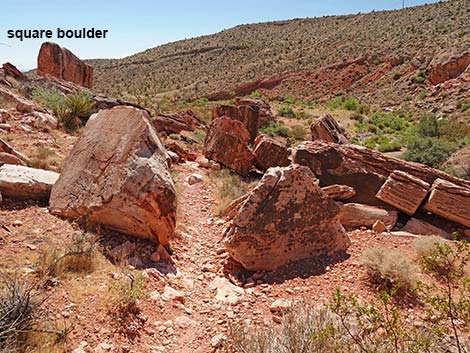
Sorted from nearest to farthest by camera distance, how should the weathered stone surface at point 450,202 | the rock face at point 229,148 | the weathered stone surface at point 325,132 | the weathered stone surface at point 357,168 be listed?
the weathered stone surface at point 450,202 → the weathered stone surface at point 357,168 → the rock face at point 229,148 → the weathered stone surface at point 325,132

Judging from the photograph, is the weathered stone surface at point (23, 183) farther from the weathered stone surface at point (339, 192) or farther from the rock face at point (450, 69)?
the rock face at point (450, 69)

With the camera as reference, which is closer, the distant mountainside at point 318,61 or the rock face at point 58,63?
the rock face at point 58,63

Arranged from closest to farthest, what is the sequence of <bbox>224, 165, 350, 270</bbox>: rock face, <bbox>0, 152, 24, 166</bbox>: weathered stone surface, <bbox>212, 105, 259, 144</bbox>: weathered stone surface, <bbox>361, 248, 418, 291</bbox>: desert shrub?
<bbox>361, 248, 418, 291</bbox>: desert shrub, <bbox>224, 165, 350, 270</bbox>: rock face, <bbox>0, 152, 24, 166</bbox>: weathered stone surface, <bbox>212, 105, 259, 144</bbox>: weathered stone surface

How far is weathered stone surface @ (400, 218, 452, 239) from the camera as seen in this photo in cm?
551

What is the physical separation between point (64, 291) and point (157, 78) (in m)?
49.0

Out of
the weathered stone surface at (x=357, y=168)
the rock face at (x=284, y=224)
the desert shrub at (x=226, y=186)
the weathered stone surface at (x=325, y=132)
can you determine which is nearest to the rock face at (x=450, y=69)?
the weathered stone surface at (x=325, y=132)

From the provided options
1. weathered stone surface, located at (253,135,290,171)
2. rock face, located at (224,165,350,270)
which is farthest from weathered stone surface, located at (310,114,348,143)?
rock face, located at (224,165,350,270)

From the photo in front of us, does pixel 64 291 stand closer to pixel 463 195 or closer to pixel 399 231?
pixel 399 231

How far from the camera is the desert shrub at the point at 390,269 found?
3.87 meters

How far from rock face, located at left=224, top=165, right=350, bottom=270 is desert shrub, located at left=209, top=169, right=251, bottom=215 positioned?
179 centimetres

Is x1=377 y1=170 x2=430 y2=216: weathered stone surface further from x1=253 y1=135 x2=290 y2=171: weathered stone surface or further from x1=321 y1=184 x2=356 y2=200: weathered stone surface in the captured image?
x1=253 y1=135 x2=290 y2=171: weathered stone surface

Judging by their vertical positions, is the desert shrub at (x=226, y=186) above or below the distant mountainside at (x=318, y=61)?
below

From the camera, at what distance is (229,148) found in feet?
30.0

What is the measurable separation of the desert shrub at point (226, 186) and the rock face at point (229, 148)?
38cm
